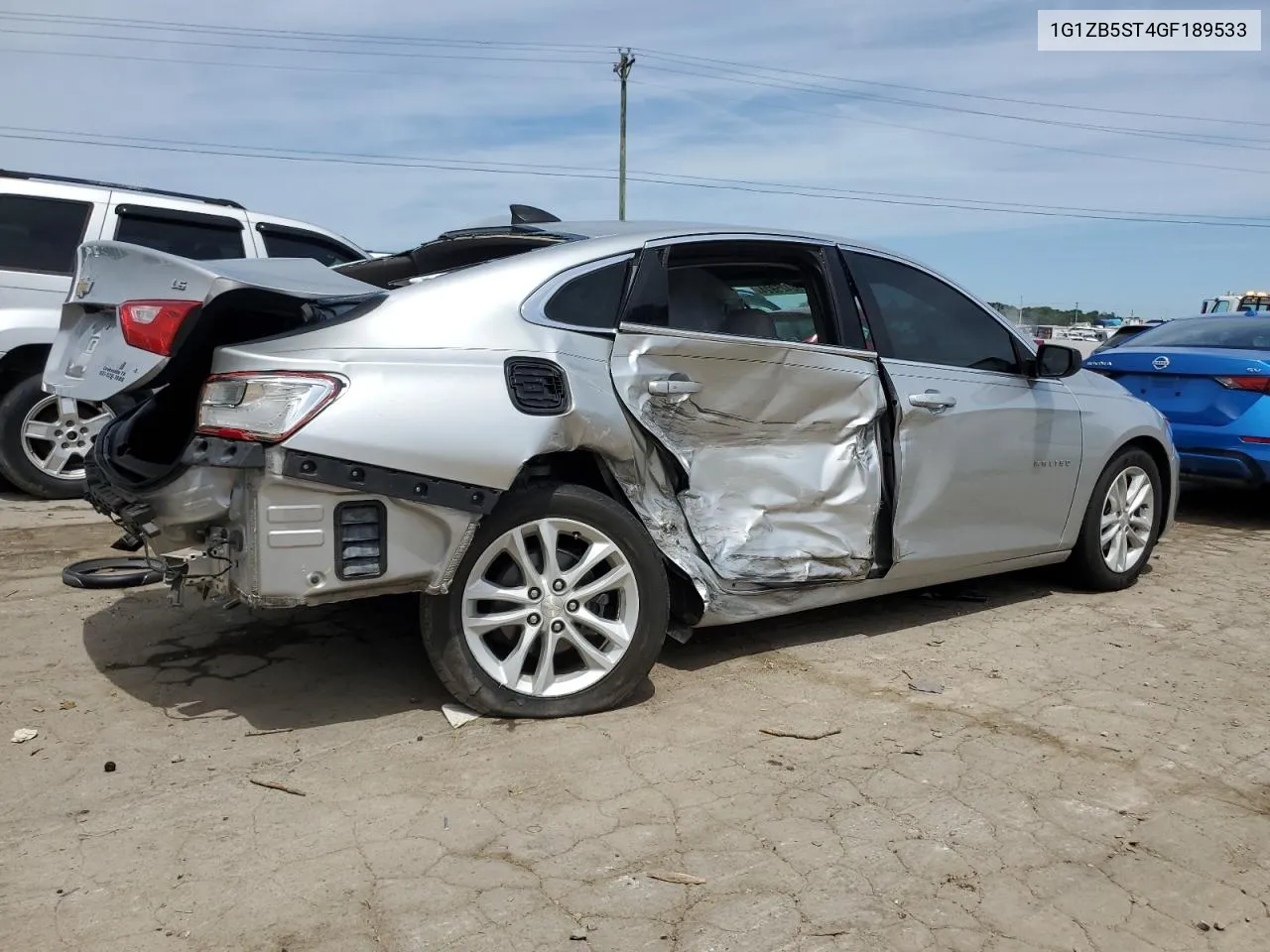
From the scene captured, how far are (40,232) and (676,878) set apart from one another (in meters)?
6.41

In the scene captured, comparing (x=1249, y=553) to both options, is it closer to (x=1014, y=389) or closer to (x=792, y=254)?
(x=1014, y=389)

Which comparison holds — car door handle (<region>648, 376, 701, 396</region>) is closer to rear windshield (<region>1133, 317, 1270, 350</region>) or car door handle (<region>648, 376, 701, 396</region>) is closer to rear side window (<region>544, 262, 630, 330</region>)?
rear side window (<region>544, 262, 630, 330</region>)

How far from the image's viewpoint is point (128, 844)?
2.81m

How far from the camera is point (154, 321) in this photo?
3.24 metres

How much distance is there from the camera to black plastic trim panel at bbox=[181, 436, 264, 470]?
3115 millimetres

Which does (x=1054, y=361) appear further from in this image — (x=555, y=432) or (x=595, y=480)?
(x=555, y=432)

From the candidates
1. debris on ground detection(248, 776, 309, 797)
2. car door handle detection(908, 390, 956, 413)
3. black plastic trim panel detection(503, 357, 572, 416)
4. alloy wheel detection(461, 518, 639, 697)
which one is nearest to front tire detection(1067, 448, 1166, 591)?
car door handle detection(908, 390, 956, 413)

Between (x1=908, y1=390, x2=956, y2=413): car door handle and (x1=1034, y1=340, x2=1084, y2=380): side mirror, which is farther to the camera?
(x1=1034, y1=340, x2=1084, y2=380): side mirror

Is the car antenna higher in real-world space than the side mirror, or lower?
higher

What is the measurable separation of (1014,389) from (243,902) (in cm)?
388

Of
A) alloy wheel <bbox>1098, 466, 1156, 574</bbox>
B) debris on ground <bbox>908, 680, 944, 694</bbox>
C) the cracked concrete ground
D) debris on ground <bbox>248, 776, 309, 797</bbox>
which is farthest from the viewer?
alloy wheel <bbox>1098, 466, 1156, 574</bbox>

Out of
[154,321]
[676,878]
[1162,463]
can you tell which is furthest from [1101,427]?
[154,321]

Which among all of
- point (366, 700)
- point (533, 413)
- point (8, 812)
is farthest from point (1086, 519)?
point (8, 812)

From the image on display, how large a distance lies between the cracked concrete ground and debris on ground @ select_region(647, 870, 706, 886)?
0.4 inches
